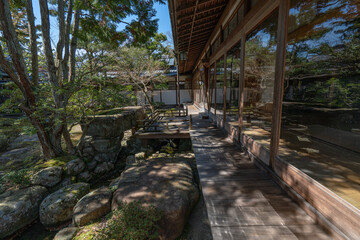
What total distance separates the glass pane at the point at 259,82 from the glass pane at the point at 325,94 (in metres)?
0.38

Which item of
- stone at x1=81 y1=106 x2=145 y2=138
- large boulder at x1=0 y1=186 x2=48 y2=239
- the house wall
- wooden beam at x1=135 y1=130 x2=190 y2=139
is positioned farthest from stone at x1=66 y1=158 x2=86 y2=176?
the house wall

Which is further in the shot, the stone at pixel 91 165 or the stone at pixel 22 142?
the stone at pixel 22 142

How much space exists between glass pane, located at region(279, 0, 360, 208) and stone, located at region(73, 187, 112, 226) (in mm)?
3812

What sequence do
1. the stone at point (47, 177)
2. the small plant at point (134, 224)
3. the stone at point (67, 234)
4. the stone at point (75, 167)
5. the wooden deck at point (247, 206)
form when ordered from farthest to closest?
the stone at point (75, 167), the stone at point (47, 177), the stone at point (67, 234), the small plant at point (134, 224), the wooden deck at point (247, 206)

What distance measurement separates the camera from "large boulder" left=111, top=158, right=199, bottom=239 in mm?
2783

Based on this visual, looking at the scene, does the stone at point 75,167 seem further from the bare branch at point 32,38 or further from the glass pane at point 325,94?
the glass pane at point 325,94

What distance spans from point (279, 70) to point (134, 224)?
3406mm

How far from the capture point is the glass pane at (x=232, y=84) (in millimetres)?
4602

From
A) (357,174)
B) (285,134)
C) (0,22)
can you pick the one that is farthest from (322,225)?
(0,22)

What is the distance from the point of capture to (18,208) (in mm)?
3916

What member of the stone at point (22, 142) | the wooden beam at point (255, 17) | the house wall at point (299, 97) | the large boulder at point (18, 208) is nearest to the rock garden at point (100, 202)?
the large boulder at point (18, 208)

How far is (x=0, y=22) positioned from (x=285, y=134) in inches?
344

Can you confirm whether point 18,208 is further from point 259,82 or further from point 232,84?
point 259,82

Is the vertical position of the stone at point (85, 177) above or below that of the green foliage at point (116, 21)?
below
